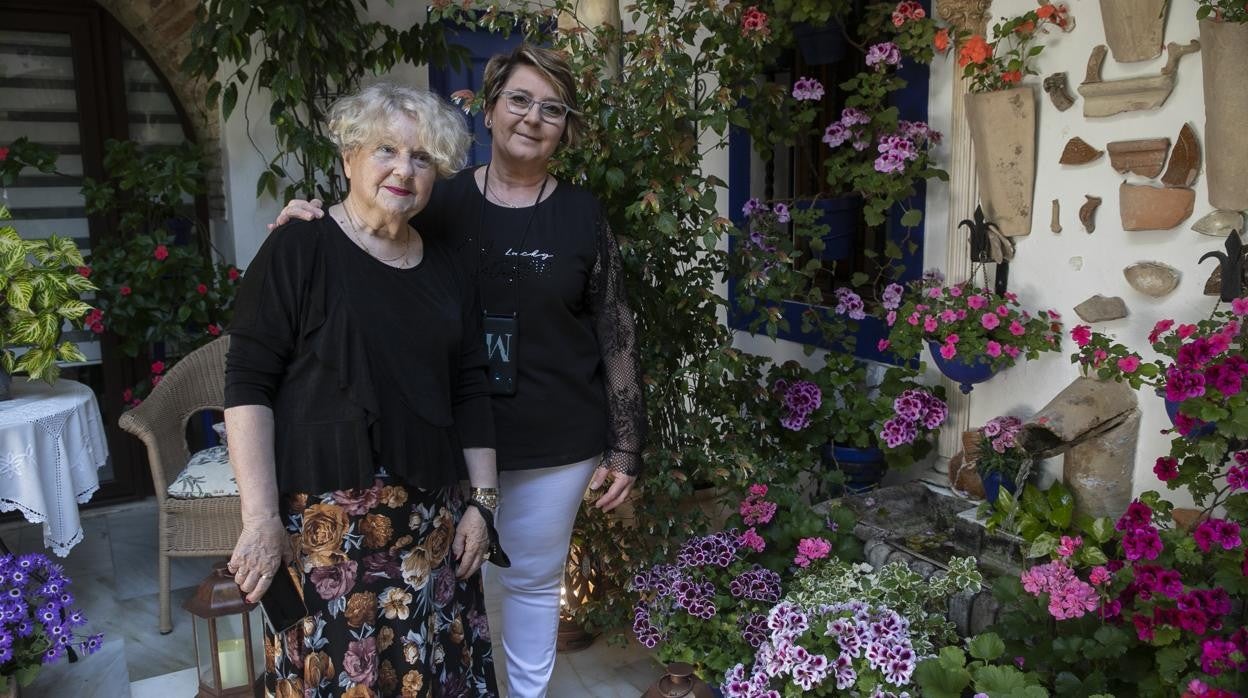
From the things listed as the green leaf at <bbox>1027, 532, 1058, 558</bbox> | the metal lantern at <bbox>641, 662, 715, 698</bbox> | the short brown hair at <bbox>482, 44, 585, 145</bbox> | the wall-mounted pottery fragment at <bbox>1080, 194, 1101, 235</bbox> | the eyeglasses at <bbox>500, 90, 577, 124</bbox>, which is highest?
the short brown hair at <bbox>482, 44, 585, 145</bbox>

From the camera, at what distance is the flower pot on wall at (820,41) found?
3301mm

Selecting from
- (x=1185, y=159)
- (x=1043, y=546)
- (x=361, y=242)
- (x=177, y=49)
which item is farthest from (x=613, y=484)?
(x=177, y=49)

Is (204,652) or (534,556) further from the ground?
(534,556)

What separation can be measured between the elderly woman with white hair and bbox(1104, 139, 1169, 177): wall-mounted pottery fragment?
1.78m

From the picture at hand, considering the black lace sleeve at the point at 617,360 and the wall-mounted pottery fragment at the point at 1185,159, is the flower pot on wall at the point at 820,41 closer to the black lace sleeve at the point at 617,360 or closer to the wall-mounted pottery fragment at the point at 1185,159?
the wall-mounted pottery fragment at the point at 1185,159

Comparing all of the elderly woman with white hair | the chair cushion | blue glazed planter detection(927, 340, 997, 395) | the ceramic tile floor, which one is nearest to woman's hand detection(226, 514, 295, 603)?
the elderly woman with white hair

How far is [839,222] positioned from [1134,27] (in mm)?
1147

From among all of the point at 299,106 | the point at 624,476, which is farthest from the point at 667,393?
the point at 299,106

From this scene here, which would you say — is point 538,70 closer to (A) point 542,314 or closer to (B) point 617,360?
(A) point 542,314

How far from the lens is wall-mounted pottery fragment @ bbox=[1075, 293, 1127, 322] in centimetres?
251

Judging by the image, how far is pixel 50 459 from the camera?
2689 millimetres

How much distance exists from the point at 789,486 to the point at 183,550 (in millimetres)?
1929

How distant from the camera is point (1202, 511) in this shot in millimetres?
2273

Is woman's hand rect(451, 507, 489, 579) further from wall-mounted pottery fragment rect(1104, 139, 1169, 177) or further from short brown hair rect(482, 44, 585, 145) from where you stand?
wall-mounted pottery fragment rect(1104, 139, 1169, 177)
